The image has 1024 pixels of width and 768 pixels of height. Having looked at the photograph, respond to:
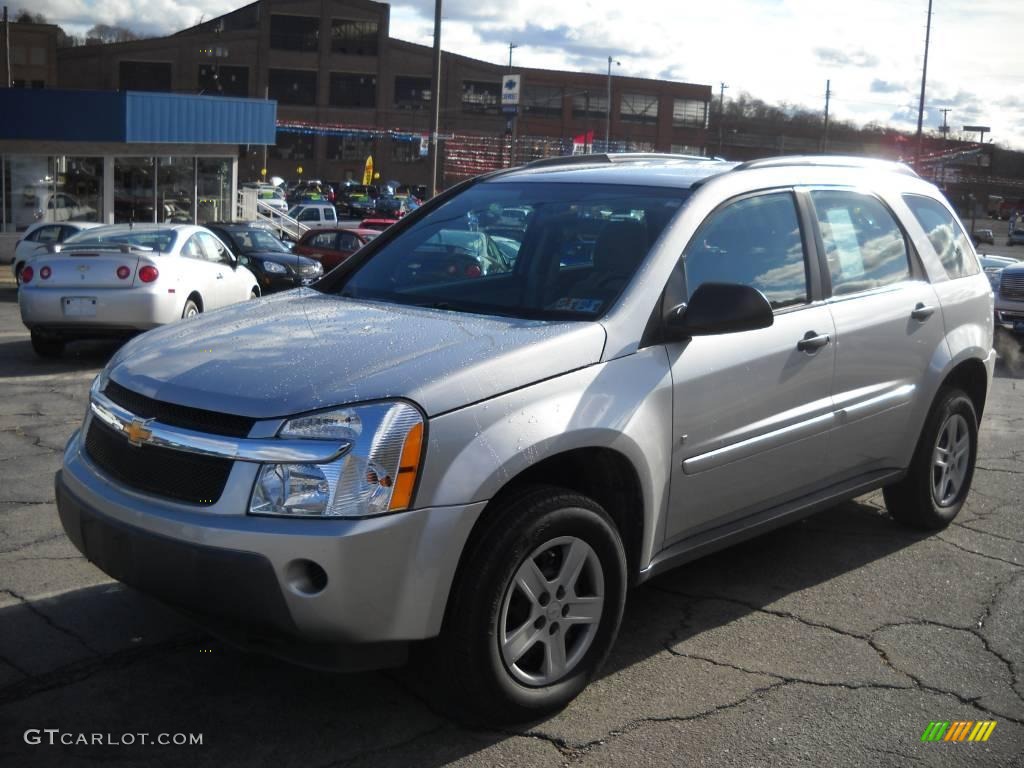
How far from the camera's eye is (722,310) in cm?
408

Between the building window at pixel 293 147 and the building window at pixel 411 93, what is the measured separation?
7.50 m

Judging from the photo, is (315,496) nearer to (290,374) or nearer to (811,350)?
(290,374)

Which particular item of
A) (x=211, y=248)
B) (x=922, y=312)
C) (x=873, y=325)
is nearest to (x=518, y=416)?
(x=873, y=325)

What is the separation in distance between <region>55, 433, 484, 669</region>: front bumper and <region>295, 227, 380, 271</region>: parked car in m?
21.3

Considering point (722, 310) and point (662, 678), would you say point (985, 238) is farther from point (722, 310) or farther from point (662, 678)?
point (662, 678)

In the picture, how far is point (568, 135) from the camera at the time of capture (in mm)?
85938

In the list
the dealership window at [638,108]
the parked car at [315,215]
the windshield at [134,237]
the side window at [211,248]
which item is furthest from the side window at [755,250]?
the dealership window at [638,108]

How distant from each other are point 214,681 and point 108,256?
27.9 ft

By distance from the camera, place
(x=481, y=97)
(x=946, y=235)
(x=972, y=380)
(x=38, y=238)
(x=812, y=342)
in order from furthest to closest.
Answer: (x=481, y=97), (x=38, y=238), (x=972, y=380), (x=946, y=235), (x=812, y=342)

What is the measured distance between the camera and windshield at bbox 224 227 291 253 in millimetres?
21883

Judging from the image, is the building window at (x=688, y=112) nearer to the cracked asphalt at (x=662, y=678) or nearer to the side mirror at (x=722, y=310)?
the cracked asphalt at (x=662, y=678)

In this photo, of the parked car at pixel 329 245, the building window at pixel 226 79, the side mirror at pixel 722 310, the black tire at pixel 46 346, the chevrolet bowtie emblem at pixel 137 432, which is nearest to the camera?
the chevrolet bowtie emblem at pixel 137 432

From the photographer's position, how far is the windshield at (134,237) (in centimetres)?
1266

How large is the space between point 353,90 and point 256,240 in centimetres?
6670
